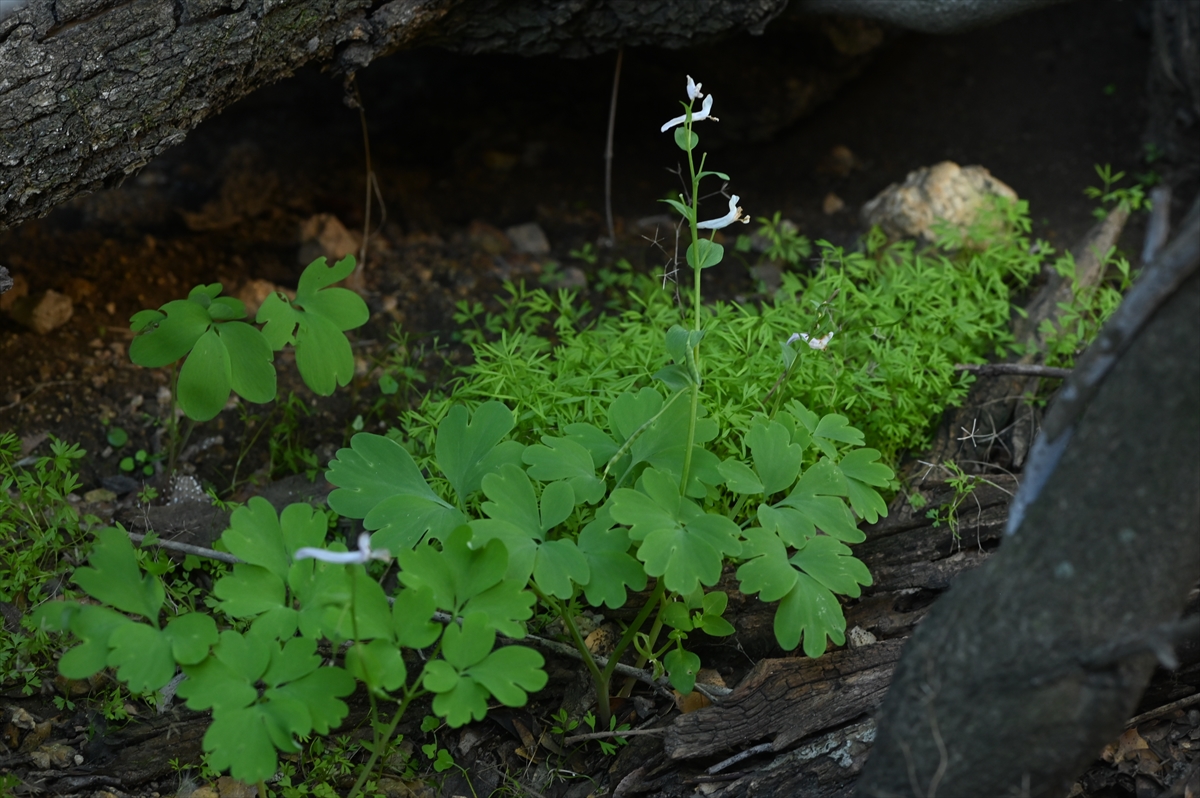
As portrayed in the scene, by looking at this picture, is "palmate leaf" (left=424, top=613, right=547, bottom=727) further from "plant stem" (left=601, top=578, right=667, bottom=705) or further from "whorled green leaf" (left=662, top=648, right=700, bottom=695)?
"whorled green leaf" (left=662, top=648, right=700, bottom=695)

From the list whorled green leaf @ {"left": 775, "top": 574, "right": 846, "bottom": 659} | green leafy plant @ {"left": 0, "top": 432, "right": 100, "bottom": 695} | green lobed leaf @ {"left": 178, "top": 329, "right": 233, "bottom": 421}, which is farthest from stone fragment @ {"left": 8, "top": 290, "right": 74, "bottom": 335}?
whorled green leaf @ {"left": 775, "top": 574, "right": 846, "bottom": 659}

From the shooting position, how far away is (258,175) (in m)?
3.80

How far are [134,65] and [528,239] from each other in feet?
5.70

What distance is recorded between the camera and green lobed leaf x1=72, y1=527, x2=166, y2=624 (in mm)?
1658

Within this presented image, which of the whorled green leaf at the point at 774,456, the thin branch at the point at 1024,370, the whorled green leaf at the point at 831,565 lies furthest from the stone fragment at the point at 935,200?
the whorled green leaf at the point at 831,565

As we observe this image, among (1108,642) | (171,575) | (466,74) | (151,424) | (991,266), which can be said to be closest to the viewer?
(1108,642)

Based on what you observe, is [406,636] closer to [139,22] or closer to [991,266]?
[139,22]

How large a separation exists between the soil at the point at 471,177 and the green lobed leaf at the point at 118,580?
1.04 metres

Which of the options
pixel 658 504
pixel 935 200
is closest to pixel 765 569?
pixel 658 504

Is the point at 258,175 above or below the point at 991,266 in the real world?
above

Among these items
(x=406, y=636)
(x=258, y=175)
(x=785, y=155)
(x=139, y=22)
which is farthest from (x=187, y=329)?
(x=785, y=155)

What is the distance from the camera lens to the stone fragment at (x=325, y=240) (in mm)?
3504

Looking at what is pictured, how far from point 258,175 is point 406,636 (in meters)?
2.77

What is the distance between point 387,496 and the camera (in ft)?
6.47
